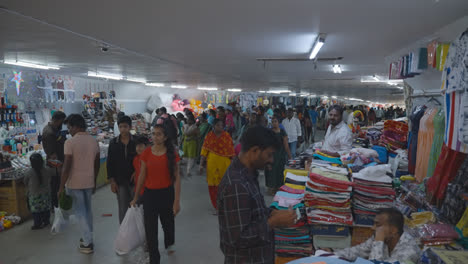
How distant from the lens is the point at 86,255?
3684 millimetres

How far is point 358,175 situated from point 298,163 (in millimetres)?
1340

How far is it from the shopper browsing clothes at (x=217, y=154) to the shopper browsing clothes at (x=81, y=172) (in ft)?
5.64

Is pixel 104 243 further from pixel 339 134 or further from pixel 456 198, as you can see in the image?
pixel 456 198

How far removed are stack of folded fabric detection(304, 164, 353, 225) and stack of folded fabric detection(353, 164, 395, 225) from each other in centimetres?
8

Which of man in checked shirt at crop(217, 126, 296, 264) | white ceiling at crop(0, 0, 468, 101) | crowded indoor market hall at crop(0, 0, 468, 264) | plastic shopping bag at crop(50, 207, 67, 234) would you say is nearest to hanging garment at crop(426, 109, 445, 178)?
crowded indoor market hall at crop(0, 0, 468, 264)

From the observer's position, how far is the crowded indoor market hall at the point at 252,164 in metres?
2.11

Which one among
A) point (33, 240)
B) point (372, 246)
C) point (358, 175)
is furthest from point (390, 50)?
point (33, 240)

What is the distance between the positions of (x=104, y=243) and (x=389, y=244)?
3423 millimetres

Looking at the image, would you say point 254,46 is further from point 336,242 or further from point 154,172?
point 336,242

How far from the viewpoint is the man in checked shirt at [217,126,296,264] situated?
1.46m

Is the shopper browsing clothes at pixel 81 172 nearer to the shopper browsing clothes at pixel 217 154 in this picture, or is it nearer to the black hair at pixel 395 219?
the shopper browsing clothes at pixel 217 154

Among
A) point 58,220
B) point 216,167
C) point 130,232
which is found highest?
point 216,167

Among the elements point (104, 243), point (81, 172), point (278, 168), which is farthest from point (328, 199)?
point (278, 168)

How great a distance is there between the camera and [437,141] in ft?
10.3
